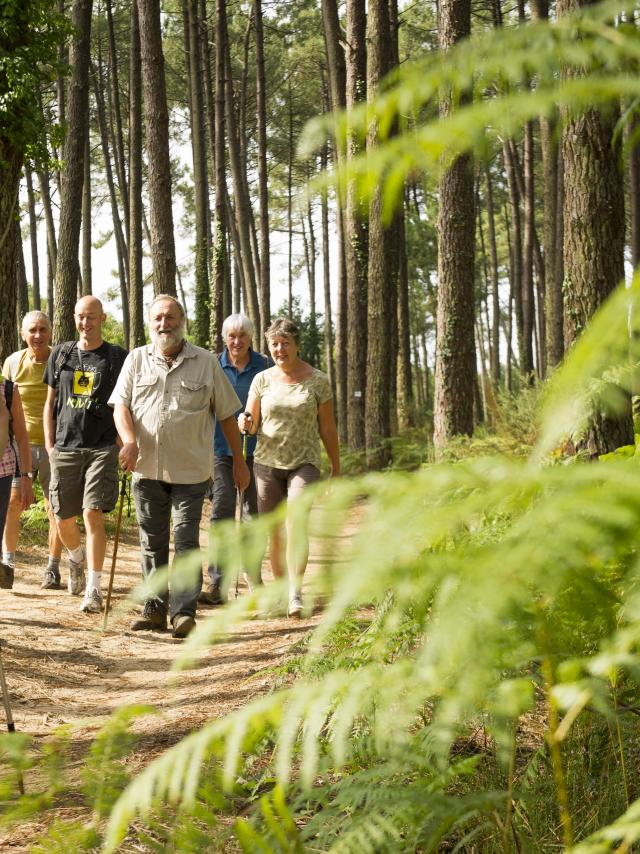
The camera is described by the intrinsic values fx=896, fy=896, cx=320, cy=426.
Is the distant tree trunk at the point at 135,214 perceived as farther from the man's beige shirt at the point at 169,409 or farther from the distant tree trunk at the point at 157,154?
the man's beige shirt at the point at 169,409

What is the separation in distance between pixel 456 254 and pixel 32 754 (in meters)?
8.21

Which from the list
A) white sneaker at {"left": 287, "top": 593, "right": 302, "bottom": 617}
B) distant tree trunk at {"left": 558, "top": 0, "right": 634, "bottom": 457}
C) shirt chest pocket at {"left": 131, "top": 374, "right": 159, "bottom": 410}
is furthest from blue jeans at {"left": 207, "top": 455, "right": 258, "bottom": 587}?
distant tree trunk at {"left": 558, "top": 0, "right": 634, "bottom": 457}

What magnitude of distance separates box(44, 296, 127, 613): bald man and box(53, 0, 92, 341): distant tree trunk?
643 cm

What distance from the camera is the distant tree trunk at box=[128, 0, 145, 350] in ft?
59.1

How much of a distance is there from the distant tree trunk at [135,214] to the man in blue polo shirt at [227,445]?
10.4 metres

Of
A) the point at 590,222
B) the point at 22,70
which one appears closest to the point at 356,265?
the point at 22,70

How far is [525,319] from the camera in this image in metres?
22.9

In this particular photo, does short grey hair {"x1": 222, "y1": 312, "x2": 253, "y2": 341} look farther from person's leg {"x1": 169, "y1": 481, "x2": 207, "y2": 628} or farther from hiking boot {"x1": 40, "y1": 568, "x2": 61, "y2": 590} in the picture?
hiking boot {"x1": 40, "y1": 568, "x2": 61, "y2": 590}

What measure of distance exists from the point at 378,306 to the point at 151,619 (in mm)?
9467

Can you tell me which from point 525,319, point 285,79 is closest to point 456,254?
point 525,319

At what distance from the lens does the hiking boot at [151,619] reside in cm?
624

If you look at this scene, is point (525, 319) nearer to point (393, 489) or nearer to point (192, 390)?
point (192, 390)

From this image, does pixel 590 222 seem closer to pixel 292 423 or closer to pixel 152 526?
pixel 292 423

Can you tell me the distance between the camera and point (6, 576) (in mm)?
6855
